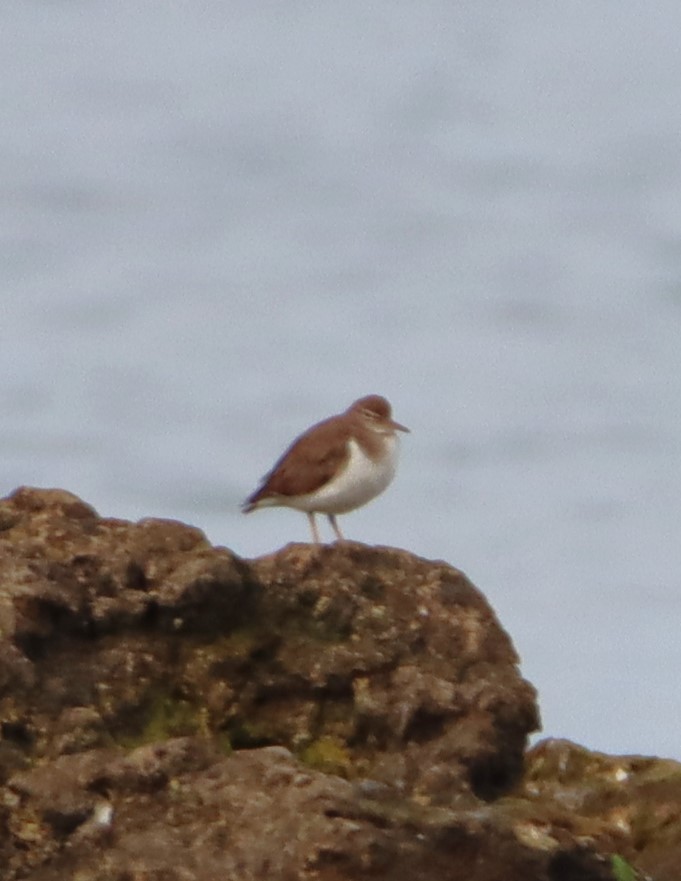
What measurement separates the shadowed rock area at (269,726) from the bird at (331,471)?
454 cm

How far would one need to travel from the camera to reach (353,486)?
1566cm

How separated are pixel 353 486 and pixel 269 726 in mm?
5792

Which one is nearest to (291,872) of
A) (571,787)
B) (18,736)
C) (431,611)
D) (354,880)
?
(354,880)

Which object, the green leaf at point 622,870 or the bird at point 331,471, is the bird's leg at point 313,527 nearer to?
the bird at point 331,471

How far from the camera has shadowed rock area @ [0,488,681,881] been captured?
8531 mm

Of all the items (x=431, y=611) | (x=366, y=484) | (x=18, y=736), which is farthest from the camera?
(x=366, y=484)

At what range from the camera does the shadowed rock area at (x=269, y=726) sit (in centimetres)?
853

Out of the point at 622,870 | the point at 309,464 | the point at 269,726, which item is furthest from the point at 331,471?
the point at 622,870

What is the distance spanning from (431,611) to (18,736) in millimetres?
2469

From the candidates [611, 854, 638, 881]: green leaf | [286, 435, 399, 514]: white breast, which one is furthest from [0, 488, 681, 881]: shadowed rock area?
[286, 435, 399, 514]: white breast

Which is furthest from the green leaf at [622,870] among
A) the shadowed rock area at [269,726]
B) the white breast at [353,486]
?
the white breast at [353,486]

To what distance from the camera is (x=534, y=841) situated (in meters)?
8.73

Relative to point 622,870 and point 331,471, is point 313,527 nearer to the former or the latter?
point 331,471

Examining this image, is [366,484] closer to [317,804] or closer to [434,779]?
[434,779]
